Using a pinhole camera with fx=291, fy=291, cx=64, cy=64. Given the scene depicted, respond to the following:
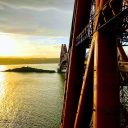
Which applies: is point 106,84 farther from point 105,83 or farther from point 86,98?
point 86,98

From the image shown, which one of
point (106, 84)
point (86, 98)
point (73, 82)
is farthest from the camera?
point (73, 82)

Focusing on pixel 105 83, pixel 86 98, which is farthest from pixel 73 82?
pixel 105 83

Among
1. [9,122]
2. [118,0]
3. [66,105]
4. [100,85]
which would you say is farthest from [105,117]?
[9,122]

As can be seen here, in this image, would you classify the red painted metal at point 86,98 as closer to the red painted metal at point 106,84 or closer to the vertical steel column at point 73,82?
the red painted metal at point 106,84

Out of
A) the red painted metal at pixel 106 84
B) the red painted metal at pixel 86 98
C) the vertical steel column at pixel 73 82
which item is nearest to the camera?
the red painted metal at pixel 106 84

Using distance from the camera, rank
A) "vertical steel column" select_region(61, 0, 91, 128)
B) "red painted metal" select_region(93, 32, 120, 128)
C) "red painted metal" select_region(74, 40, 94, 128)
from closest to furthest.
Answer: "red painted metal" select_region(93, 32, 120, 128) → "red painted metal" select_region(74, 40, 94, 128) → "vertical steel column" select_region(61, 0, 91, 128)

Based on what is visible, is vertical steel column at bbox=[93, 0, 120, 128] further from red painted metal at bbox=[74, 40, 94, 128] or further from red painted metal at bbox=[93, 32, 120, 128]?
red painted metal at bbox=[74, 40, 94, 128]

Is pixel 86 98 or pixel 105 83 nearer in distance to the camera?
pixel 105 83

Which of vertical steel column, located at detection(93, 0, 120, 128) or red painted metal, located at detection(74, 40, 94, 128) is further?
red painted metal, located at detection(74, 40, 94, 128)

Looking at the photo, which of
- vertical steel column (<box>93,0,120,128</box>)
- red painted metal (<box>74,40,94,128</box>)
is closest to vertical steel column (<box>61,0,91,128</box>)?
red painted metal (<box>74,40,94,128</box>)

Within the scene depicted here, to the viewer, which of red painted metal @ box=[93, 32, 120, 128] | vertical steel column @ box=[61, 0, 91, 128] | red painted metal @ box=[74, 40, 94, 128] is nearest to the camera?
red painted metal @ box=[93, 32, 120, 128]

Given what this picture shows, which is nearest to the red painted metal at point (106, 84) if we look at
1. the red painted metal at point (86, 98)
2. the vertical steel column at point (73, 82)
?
the red painted metal at point (86, 98)

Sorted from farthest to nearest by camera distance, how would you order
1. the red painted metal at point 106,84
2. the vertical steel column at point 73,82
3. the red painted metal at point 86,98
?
1. the vertical steel column at point 73,82
2. the red painted metal at point 86,98
3. the red painted metal at point 106,84
